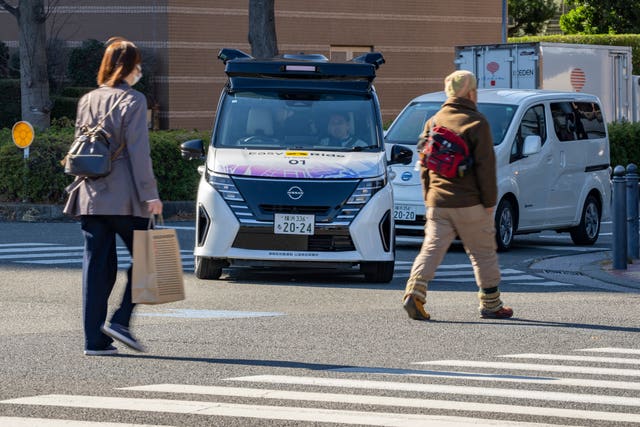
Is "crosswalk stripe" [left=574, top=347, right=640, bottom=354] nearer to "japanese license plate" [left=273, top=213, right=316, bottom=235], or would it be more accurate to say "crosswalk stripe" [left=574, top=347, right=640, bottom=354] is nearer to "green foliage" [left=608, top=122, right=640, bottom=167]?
"japanese license plate" [left=273, top=213, right=316, bottom=235]

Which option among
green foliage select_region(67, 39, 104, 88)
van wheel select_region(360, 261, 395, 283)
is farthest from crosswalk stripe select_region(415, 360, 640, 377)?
green foliage select_region(67, 39, 104, 88)

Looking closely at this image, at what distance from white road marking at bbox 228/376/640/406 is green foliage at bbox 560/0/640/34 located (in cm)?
5023

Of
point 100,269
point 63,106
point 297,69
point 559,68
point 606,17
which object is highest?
point 606,17

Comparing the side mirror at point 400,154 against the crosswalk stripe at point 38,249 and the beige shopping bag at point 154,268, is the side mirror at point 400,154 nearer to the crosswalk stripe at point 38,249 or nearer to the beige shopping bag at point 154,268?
the crosswalk stripe at point 38,249

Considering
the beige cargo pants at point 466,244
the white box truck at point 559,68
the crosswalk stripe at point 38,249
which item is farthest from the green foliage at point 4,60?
the beige cargo pants at point 466,244

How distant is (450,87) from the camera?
10453mm

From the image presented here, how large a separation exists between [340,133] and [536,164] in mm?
4570

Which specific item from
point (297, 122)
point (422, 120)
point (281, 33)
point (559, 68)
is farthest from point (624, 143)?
point (297, 122)

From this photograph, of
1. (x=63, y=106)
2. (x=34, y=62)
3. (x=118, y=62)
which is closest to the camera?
(x=118, y=62)

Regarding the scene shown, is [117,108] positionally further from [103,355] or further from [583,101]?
[583,101]

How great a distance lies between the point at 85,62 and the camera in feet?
114

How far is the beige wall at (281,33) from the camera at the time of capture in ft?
118

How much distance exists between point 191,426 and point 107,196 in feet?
7.41

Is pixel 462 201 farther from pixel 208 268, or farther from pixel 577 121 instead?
pixel 577 121
